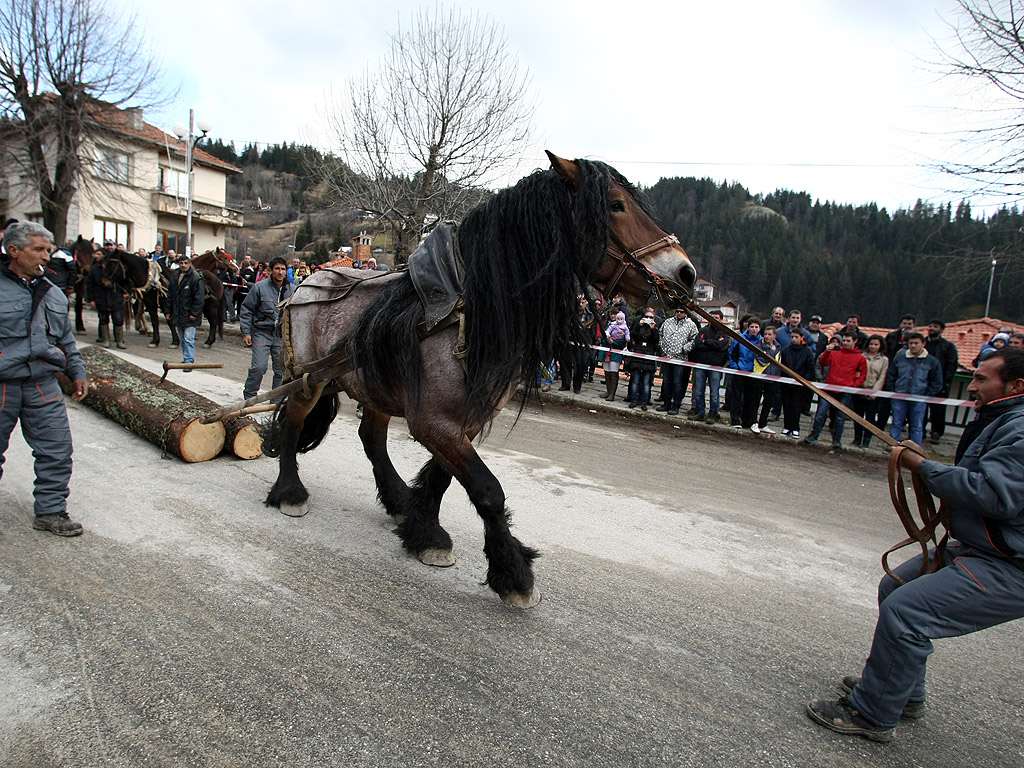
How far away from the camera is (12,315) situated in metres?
3.56

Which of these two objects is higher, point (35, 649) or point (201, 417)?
point (201, 417)

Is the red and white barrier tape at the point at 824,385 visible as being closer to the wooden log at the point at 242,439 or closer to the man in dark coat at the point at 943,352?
the man in dark coat at the point at 943,352

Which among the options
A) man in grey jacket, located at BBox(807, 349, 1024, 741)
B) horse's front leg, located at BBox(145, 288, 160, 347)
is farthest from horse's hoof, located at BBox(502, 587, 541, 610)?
horse's front leg, located at BBox(145, 288, 160, 347)

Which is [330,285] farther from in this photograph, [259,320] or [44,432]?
[259,320]

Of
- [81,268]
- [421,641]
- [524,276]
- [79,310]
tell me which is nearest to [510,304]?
[524,276]

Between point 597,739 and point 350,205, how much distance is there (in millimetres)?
17238

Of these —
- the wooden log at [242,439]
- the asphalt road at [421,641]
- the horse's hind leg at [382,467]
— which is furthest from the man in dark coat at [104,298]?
the horse's hind leg at [382,467]

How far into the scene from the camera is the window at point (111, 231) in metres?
31.7

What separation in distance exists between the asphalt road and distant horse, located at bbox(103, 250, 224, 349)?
9.76 m

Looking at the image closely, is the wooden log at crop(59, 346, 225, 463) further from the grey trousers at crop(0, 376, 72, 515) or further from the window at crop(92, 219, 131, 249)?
the window at crop(92, 219, 131, 249)

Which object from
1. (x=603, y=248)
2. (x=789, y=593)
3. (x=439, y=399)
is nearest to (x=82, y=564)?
(x=439, y=399)

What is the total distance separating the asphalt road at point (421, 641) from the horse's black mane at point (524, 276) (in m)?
1.20

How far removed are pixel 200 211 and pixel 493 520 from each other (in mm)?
42527

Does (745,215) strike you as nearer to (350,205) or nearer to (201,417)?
(350,205)
